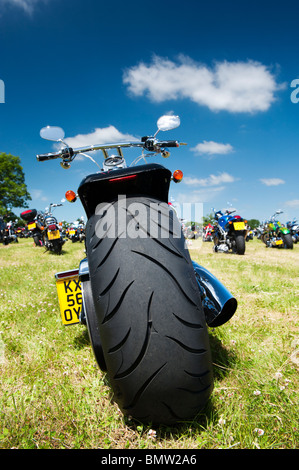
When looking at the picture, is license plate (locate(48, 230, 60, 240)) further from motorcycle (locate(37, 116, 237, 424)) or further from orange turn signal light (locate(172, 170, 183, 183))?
motorcycle (locate(37, 116, 237, 424))

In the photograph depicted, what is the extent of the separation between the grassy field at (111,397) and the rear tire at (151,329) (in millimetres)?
144

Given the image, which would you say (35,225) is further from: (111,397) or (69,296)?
(111,397)

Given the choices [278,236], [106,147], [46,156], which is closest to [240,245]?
[278,236]

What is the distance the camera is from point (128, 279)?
1.10m

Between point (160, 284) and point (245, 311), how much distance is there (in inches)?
73.5

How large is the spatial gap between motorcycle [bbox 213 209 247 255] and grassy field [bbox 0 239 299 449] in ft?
20.3


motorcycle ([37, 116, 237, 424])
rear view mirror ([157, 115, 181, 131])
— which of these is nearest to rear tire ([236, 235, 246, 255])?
rear view mirror ([157, 115, 181, 131])

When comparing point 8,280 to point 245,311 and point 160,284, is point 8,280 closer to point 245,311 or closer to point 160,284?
point 245,311

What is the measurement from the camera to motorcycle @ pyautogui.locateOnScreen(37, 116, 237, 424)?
1.04 meters

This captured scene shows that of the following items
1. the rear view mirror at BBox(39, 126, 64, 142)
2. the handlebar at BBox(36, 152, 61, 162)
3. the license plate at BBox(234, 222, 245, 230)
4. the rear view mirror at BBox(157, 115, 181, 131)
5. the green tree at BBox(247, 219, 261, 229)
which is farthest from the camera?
the green tree at BBox(247, 219, 261, 229)

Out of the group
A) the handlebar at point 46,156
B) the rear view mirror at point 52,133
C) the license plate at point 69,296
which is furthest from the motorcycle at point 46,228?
the license plate at point 69,296

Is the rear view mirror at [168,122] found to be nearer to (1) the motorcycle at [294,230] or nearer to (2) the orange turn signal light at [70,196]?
(2) the orange turn signal light at [70,196]

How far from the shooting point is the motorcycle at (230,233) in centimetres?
852
